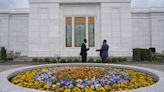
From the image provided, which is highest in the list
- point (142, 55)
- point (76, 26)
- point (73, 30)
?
point (76, 26)

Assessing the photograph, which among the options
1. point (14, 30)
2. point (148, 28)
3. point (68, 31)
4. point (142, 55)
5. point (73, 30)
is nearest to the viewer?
point (142, 55)

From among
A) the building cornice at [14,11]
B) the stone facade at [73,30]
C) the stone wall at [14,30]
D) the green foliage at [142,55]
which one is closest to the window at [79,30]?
the stone facade at [73,30]

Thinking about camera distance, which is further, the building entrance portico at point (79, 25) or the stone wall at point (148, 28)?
the stone wall at point (148, 28)

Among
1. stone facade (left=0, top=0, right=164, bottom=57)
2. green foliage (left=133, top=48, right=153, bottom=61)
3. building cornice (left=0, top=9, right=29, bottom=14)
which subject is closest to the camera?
green foliage (left=133, top=48, right=153, bottom=61)

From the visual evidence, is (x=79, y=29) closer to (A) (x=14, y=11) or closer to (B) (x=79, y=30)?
(B) (x=79, y=30)

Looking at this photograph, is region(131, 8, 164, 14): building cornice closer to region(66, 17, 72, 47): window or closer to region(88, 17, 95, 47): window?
region(88, 17, 95, 47): window

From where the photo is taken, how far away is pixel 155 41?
26.1 metres

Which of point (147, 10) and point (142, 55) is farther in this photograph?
point (147, 10)

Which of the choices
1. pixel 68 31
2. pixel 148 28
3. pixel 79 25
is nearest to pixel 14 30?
pixel 68 31

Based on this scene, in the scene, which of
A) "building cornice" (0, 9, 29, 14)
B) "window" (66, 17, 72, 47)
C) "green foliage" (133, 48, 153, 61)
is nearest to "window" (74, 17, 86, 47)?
"window" (66, 17, 72, 47)

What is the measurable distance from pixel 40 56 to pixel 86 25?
5.60 m

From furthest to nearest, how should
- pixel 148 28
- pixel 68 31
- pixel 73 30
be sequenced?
pixel 148 28 → pixel 68 31 → pixel 73 30

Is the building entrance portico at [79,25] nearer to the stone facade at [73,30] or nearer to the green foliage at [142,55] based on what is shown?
the stone facade at [73,30]

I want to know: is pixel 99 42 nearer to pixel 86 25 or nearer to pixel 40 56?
pixel 86 25
